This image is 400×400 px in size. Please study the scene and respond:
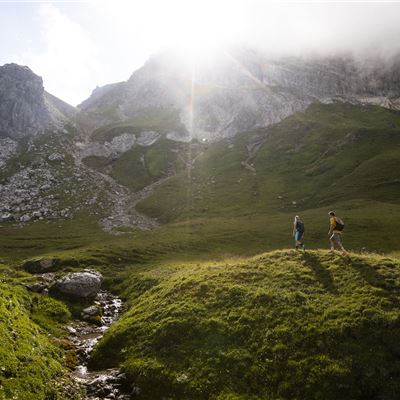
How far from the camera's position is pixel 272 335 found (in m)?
27.1

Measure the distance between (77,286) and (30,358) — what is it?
2459cm

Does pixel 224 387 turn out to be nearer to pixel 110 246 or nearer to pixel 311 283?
pixel 311 283

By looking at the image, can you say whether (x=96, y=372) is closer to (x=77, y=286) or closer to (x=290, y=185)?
(x=77, y=286)

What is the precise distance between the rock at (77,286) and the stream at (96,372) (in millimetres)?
3029

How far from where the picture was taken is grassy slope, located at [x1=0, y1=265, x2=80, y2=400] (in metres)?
21.8

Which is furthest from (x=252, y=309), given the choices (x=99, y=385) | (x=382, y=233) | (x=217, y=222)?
(x=217, y=222)

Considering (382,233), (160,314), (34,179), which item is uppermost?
(34,179)

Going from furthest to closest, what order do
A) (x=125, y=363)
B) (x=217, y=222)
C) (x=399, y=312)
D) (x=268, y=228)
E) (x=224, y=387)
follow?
(x=217, y=222)
(x=268, y=228)
(x=125, y=363)
(x=399, y=312)
(x=224, y=387)

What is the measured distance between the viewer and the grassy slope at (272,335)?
913 inches

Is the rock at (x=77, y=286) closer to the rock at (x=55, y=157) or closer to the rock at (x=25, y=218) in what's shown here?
the rock at (x=25, y=218)

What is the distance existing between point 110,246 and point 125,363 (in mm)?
57867

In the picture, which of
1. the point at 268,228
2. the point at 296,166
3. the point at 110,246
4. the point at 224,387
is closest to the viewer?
the point at 224,387

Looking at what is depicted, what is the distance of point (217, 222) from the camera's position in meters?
122

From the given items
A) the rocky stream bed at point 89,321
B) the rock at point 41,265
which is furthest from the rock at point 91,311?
the rock at point 41,265
